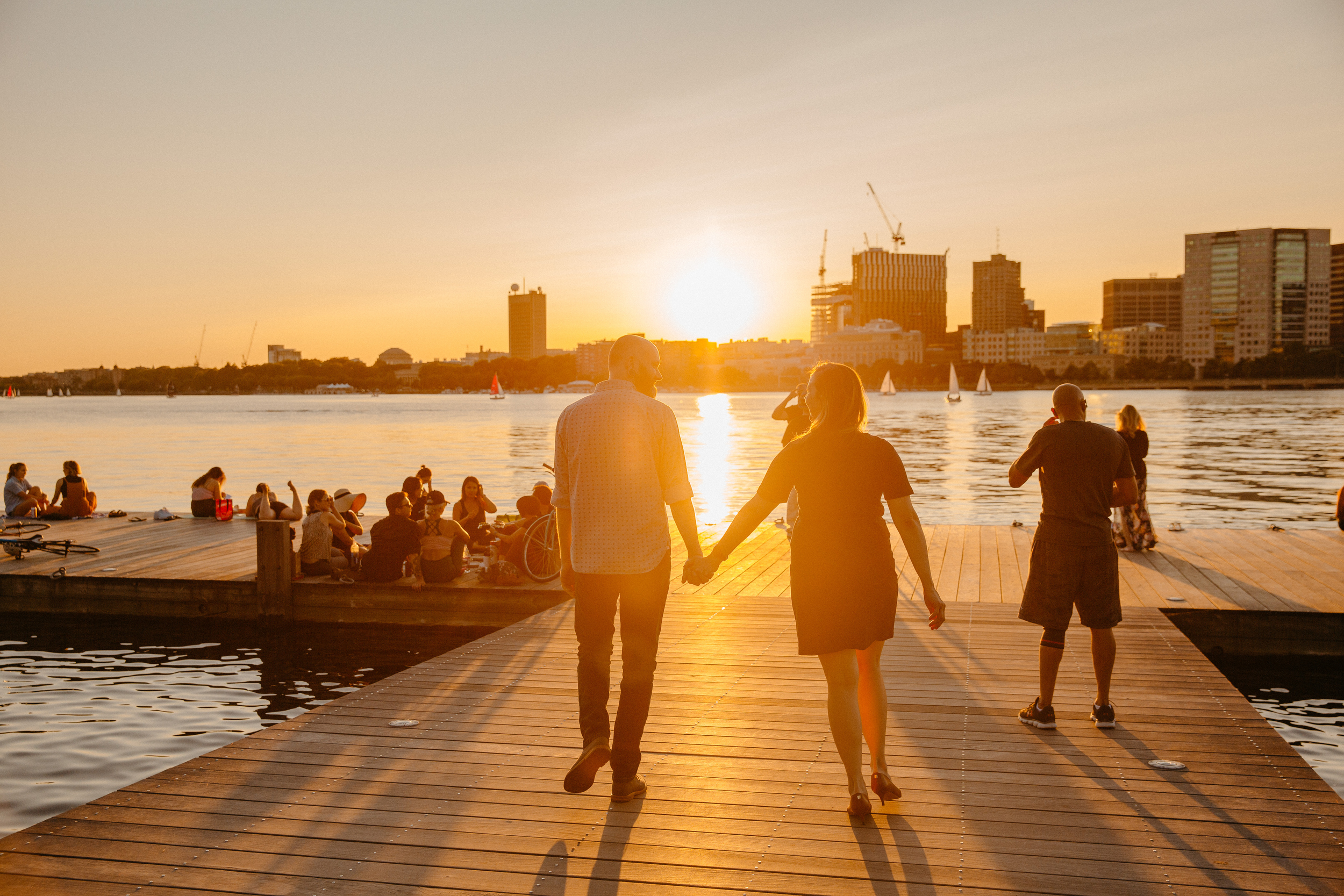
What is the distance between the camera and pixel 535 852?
3891 mm

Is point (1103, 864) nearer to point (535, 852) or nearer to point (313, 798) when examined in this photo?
point (535, 852)

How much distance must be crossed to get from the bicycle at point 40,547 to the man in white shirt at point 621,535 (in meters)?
11.1

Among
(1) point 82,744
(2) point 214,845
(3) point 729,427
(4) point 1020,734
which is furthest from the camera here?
(3) point 729,427

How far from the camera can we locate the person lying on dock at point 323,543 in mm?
11102

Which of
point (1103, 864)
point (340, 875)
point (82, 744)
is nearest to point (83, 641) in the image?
point (82, 744)

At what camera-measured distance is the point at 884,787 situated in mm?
4289

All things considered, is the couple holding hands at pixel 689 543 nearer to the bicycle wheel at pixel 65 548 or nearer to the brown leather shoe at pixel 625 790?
the brown leather shoe at pixel 625 790

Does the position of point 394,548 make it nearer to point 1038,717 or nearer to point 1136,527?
point 1038,717

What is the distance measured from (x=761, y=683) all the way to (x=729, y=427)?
78686mm

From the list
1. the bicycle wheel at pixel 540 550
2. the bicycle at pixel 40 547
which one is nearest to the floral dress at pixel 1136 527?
the bicycle wheel at pixel 540 550

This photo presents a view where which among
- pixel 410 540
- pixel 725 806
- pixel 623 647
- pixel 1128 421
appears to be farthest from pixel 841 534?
pixel 410 540

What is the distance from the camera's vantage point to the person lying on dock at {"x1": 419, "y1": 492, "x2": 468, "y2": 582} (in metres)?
10.8

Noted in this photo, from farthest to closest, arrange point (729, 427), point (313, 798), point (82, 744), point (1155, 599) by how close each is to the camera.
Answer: point (729, 427) < point (1155, 599) < point (82, 744) < point (313, 798)

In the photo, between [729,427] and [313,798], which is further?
[729,427]
